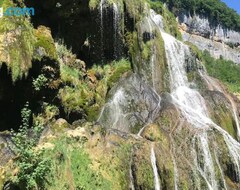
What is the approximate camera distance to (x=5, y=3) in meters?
13.8

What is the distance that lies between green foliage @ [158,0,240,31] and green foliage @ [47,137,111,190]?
6743 centimetres

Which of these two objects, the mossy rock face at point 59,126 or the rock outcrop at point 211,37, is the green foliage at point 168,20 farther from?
the rock outcrop at point 211,37

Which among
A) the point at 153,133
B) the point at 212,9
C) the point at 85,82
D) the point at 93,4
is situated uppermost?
the point at 212,9

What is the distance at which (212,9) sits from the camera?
262 ft

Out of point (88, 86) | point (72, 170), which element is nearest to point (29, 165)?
point (72, 170)

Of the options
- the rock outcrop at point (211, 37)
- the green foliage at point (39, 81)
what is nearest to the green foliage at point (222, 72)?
the rock outcrop at point (211, 37)

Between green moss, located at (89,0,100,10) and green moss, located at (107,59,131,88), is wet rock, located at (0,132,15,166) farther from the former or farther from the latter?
green moss, located at (89,0,100,10)

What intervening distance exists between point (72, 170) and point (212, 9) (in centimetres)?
7350

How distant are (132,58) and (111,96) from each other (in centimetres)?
320

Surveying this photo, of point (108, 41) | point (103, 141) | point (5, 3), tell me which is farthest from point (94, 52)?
point (103, 141)

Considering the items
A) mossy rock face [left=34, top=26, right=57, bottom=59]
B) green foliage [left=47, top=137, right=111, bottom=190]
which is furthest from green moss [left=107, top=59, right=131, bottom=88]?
green foliage [left=47, top=137, right=111, bottom=190]

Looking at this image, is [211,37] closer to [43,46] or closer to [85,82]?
[85,82]

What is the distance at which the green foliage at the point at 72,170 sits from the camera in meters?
10.4

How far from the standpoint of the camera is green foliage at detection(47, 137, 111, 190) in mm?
10406
